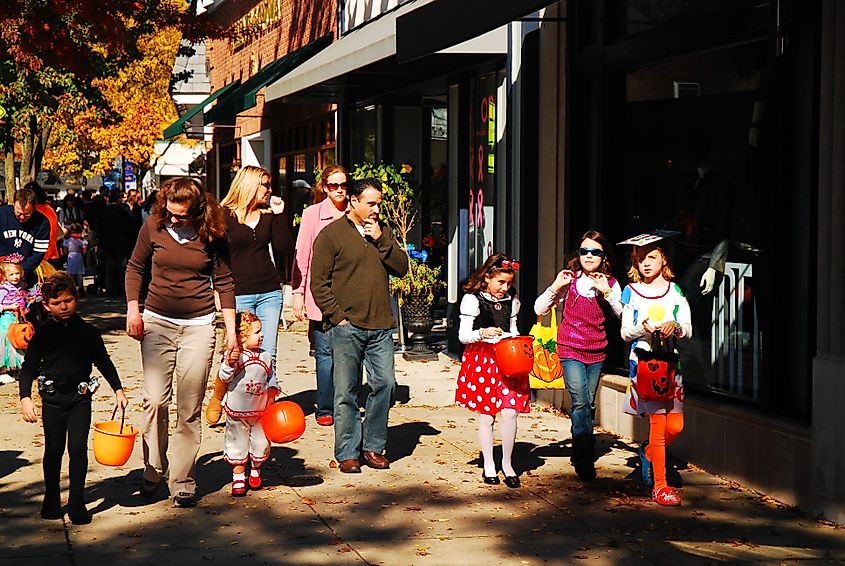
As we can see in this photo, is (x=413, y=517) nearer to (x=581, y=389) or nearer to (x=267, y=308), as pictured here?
(x=581, y=389)

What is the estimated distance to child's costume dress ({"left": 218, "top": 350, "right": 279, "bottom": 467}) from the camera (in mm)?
7883

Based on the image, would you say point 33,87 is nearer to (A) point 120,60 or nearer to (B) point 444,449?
(A) point 120,60

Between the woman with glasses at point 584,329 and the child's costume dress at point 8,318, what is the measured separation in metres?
5.94

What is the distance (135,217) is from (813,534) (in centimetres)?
1840

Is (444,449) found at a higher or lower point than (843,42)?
lower

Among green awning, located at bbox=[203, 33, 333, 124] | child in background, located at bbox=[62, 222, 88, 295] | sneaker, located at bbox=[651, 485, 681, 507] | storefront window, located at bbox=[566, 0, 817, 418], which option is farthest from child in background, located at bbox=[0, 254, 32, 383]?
child in background, located at bbox=[62, 222, 88, 295]

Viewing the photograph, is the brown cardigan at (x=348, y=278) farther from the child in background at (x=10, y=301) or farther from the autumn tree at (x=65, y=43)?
the autumn tree at (x=65, y=43)

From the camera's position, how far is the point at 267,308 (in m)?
10.2

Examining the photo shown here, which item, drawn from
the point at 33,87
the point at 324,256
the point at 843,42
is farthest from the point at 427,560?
the point at 33,87

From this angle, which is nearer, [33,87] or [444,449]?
[444,449]

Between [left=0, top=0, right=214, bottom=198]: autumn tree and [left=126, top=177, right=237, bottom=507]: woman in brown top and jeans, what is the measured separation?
8574mm

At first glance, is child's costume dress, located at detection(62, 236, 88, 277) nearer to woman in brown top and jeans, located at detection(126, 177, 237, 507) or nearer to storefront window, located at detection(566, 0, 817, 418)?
storefront window, located at detection(566, 0, 817, 418)

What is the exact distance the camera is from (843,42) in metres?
7.32

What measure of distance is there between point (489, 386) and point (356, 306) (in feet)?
3.28
